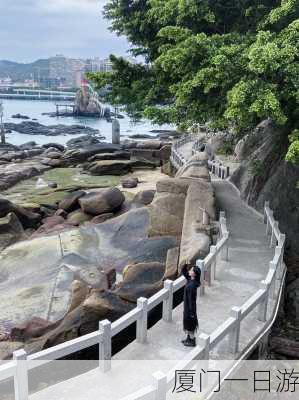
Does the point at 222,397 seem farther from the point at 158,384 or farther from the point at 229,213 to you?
the point at 229,213

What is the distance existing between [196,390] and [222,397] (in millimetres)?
846

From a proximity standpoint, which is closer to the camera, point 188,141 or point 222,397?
point 222,397

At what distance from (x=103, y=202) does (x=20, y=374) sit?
670 inches

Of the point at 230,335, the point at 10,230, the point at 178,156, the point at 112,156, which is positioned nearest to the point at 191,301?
the point at 230,335

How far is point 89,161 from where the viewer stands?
1783 inches

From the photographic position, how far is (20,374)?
22.0ft

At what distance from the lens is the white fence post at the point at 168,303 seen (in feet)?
31.8

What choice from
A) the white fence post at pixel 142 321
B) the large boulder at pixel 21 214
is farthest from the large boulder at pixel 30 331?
the large boulder at pixel 21 214

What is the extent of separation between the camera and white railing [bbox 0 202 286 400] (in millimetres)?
6637

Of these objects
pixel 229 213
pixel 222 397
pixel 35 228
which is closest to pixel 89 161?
pixel 35 228

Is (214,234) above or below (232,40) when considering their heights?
below

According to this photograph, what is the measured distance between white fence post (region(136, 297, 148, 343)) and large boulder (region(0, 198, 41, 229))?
681 inches

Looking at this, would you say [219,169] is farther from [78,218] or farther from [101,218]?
[78,218]

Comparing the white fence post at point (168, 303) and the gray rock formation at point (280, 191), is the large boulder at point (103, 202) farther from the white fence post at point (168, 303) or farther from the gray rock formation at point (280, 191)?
the white fence post at point (168, 303)
